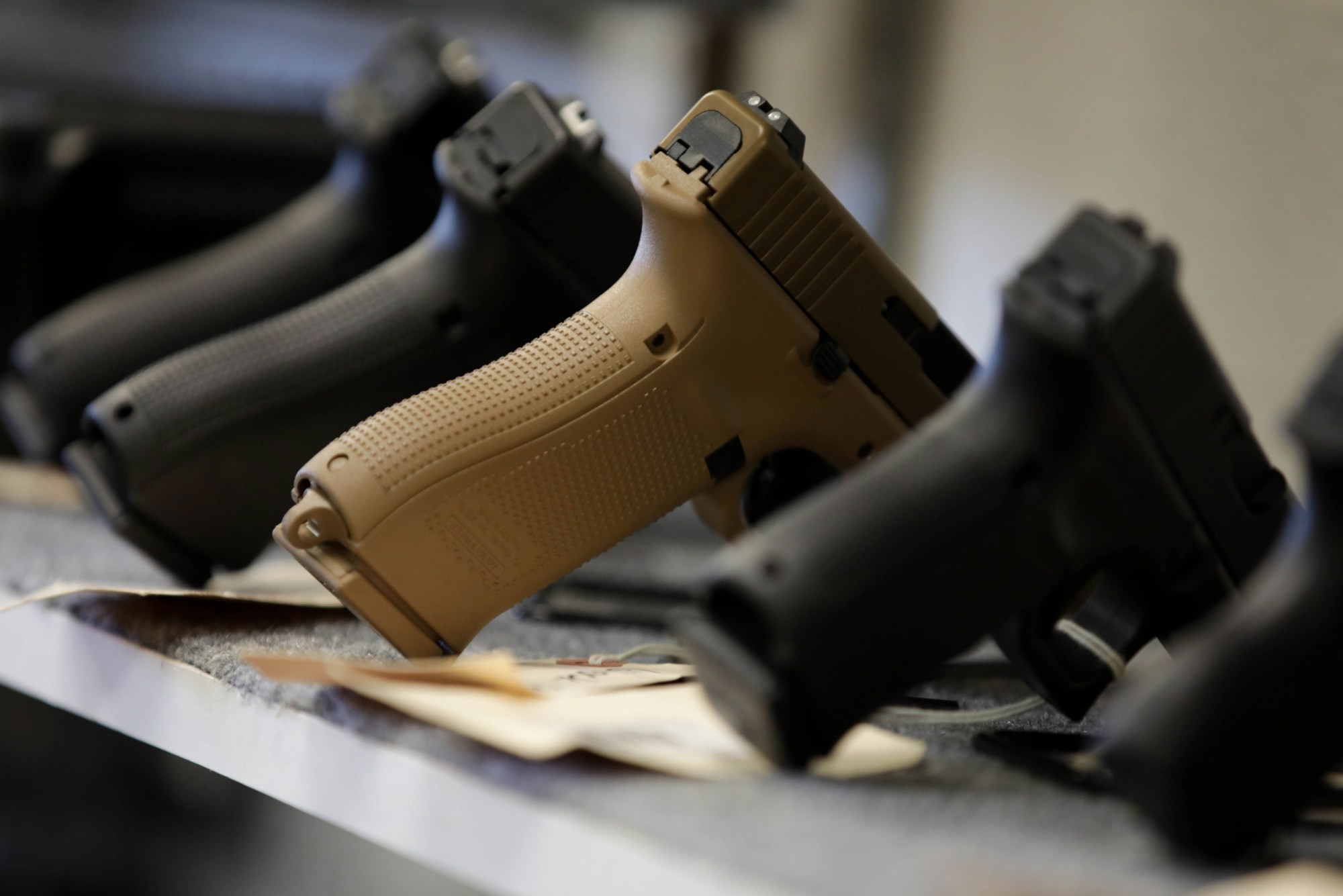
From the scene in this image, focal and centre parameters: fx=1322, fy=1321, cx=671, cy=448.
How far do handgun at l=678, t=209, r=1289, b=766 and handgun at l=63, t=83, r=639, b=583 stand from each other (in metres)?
0.33

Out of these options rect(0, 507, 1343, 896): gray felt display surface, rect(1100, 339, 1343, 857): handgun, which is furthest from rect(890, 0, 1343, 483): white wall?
rect(1100, 339, 1343, 857): handgun

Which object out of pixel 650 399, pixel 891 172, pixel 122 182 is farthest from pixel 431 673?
pixel 891 172

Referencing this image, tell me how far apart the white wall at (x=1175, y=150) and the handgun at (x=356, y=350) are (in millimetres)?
726

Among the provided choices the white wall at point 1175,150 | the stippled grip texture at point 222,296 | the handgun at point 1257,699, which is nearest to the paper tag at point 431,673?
the handgun at point 1257,699

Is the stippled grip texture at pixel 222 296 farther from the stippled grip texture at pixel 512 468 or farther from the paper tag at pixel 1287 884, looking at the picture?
the paper tag at pixel 1287 884

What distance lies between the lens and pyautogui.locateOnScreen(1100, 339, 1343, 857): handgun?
0.39 meters

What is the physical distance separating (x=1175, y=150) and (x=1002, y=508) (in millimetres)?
1038

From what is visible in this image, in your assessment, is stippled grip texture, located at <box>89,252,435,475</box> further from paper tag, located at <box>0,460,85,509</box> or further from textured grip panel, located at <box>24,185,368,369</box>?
paper tag, located at <box>0,460,85,509</box>

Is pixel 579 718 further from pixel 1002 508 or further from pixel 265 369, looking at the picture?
pixel 265 369

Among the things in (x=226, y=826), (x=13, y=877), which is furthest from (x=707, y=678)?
(x=226, y=826)

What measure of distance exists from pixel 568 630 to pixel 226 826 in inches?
29.6

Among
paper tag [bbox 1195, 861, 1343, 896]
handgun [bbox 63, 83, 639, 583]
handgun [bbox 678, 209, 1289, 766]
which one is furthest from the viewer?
A: handgun [bbox 63, 83, 639, 583]

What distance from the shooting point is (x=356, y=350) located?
79cm

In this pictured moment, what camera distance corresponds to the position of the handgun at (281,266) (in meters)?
0.97
